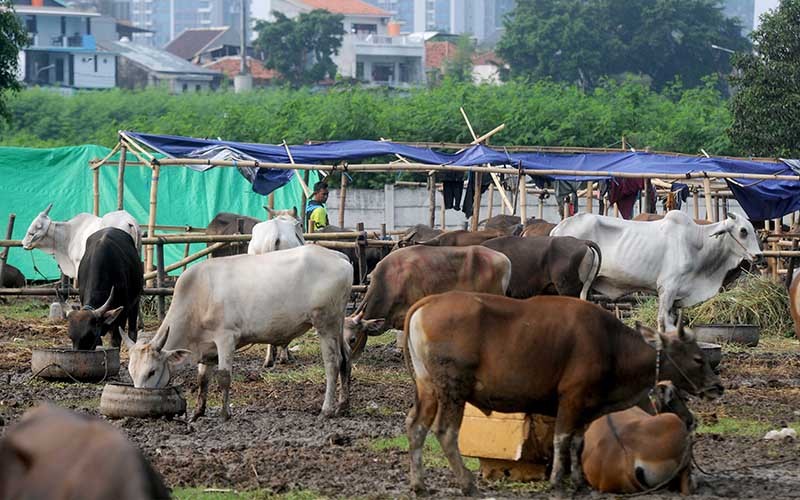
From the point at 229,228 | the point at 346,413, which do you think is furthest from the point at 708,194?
the point at 346,413

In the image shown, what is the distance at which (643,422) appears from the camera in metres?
8.38

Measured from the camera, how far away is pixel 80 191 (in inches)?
996

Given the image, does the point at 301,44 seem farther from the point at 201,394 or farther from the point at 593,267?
the point at 201,394

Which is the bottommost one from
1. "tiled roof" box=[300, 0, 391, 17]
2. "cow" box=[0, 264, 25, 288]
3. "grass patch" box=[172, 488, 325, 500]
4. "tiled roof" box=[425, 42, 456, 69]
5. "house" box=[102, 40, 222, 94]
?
"cow" box=[0, 264, 25, 288]

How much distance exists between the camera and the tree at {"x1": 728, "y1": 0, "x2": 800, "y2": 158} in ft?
89.3

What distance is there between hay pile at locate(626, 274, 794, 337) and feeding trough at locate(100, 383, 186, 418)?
854 centimetres

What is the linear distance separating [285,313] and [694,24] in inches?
2419

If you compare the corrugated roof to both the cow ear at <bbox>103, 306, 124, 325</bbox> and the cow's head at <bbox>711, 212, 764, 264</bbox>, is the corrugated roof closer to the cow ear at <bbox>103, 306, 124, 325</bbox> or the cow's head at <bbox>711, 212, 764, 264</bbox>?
the cow's head at <bbox>711, 212, 764, 264</bbox>

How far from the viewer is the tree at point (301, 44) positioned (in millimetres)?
76188

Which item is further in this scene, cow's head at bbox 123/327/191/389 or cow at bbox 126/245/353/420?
cow at bbox 126/245/353/420

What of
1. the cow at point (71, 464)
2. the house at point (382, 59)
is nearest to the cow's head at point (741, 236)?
the cow at point (71, 464)

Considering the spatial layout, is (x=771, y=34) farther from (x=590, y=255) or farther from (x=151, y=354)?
(x=151, y=354)

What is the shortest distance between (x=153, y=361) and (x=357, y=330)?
2.39 meters

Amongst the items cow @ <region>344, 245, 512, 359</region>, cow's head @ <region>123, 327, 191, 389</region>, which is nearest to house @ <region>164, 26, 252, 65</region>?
cow @ <region>344, 245, 512, 359</region>
